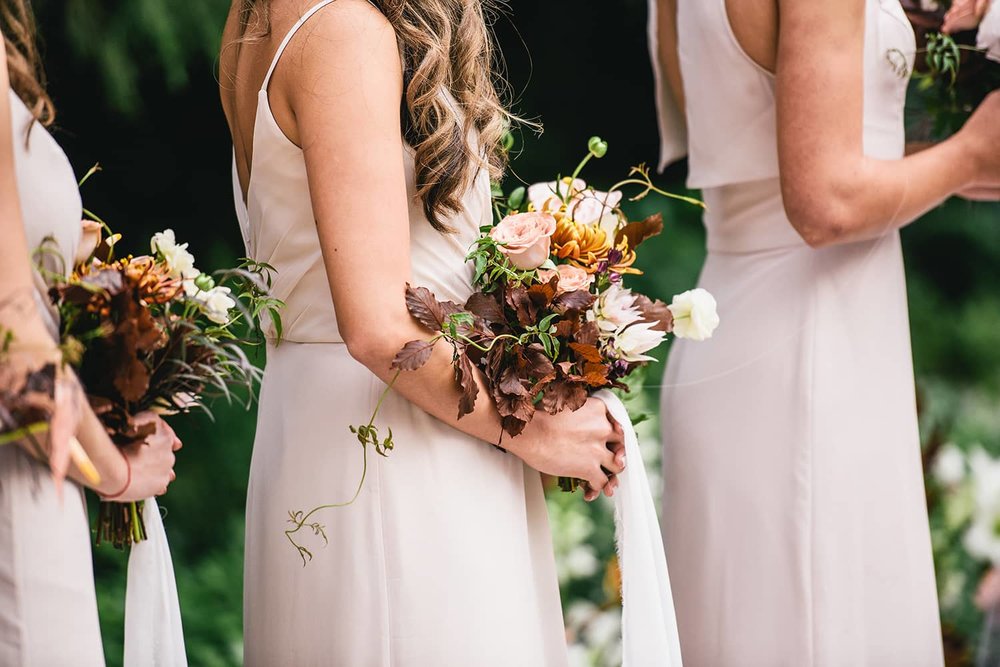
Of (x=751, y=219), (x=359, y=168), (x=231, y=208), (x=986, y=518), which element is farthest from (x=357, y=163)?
(x=231, y=208)

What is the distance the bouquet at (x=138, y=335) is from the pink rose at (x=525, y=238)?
0.34 metres

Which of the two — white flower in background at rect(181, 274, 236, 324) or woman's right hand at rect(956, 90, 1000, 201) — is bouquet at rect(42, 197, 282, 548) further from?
woman's right hand at rect(956, 90, 1000, 201)

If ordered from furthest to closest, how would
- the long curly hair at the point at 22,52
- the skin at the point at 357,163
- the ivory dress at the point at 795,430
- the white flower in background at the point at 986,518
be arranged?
the white flower in background at the point at 986,518, the ivory dress at the point at 795,430, the skin at the point at 357,163, the long curly hair at the point at 22,52

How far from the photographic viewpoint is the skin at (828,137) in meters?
1.79

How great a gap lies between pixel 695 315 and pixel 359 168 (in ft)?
1.88

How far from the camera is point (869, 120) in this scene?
76.3 inches

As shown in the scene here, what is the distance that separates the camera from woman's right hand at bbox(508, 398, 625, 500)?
1.63 metres

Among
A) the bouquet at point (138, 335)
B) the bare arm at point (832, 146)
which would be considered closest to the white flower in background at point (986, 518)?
the bare arm at point (832, 146)

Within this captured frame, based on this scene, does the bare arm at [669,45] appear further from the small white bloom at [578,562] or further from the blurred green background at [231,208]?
the small white bloom at [578,562]

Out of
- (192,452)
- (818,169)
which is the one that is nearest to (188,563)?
(192,452)

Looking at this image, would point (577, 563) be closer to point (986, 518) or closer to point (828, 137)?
point (986, 518)

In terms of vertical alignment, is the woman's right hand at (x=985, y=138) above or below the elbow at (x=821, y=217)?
above

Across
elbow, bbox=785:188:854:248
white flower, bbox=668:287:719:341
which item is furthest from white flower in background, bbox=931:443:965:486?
white flower, bbox=668:287:719:341

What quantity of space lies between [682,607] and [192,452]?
5.65ft
